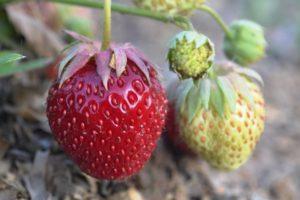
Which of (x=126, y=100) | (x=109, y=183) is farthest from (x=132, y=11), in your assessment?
(x=109, y=183)

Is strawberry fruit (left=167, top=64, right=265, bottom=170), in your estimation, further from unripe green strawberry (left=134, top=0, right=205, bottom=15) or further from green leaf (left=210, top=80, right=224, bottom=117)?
unripe green strawberry (left=134, top=0, right=205, bottom=15)

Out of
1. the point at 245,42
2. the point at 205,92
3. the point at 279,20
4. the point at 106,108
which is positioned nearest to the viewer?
the point at 106,108

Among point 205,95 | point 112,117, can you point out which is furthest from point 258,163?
point 112,117

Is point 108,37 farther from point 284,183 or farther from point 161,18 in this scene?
point 284,183

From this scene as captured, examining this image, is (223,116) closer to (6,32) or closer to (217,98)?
(217,98)

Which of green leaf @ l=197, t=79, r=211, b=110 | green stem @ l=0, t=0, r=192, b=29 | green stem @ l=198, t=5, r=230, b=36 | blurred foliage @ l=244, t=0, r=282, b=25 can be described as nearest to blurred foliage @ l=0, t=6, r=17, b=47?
green stem @ l=0, t=0, r=192, b=29

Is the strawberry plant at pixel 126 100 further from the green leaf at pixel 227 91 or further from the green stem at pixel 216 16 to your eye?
the green stem at pixel 216 16
